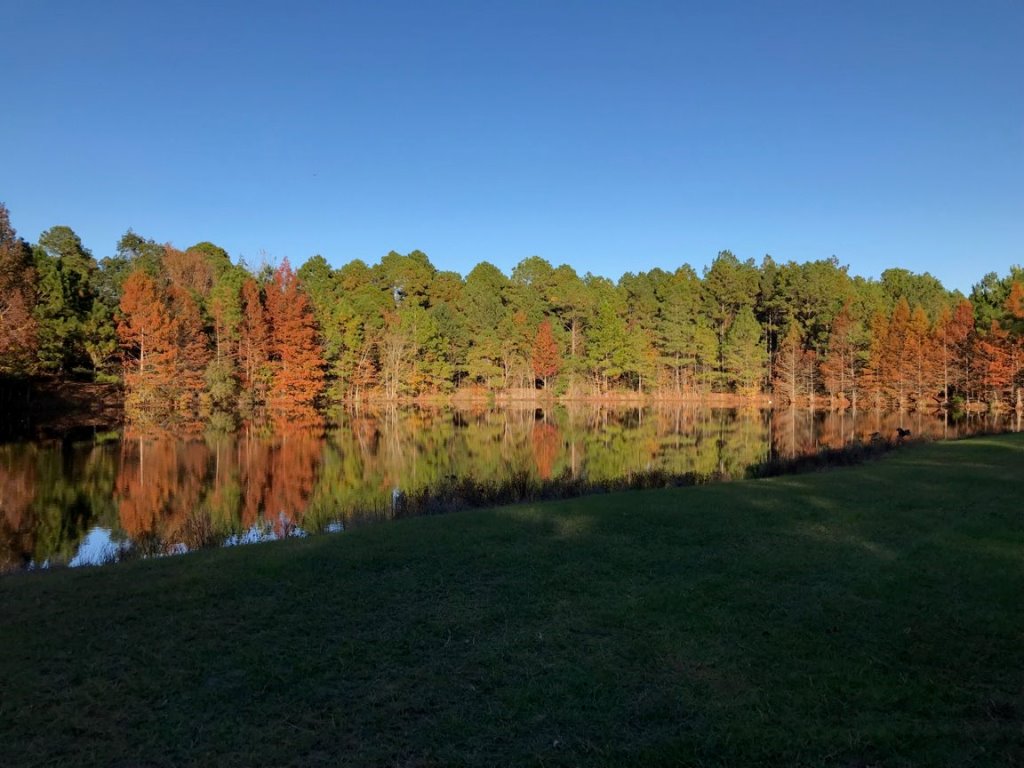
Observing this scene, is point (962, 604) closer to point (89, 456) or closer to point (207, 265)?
point (89, 456)

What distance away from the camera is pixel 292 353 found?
50719 millimetres

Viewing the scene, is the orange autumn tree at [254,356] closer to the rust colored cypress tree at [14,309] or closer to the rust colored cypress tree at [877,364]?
the rust colored cypress tree at [14,309]

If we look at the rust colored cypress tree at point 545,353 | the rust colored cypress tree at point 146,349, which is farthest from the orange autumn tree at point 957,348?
the rust colored cypress tree at point 146,349

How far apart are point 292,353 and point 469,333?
737 inches

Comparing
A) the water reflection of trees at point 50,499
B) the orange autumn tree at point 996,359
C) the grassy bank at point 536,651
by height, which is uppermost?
the orange autumn tree at point 996,359

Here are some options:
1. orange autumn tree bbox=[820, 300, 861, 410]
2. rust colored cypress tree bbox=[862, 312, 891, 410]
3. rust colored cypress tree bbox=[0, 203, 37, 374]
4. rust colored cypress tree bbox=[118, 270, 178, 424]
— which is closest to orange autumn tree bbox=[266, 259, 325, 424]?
rust colored cypress tree bbox=[118, 270, 178, 424]

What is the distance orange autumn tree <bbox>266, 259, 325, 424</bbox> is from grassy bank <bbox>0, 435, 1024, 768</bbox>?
44.4 meters

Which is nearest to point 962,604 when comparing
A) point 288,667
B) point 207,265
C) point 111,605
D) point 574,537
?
point 574,537

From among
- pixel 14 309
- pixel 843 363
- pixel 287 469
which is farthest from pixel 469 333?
pixel 287 469

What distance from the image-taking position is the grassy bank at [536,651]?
139 inches

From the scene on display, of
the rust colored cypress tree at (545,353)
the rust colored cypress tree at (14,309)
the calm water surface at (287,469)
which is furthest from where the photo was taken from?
the rust colored cypress tree at (545,353)

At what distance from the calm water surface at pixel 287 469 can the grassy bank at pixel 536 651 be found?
4353 millimetres

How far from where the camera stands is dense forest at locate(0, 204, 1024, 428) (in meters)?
42.8

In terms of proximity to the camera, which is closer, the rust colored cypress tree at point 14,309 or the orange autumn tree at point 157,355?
the rust colored cypress tree at point 14,309
